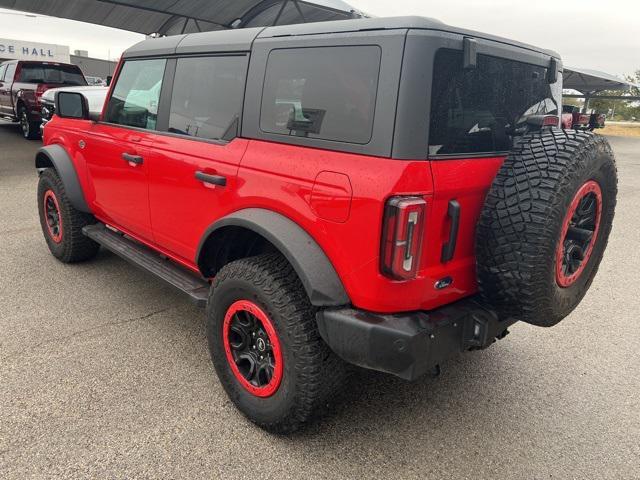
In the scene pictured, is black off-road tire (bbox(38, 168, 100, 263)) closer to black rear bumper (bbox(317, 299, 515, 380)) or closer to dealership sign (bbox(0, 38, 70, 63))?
black rear bumper (bbox(317, 299, 515, 380))

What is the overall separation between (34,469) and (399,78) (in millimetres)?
2233

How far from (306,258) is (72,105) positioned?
2765mm

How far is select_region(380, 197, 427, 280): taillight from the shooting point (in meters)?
1.82

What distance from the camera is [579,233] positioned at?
88.0 inches

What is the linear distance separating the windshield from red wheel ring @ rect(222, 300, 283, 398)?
39.9 feet

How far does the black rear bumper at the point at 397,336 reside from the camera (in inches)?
75.8

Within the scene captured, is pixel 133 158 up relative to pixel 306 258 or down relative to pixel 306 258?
up

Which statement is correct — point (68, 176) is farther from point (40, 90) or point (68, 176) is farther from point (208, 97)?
point (40, 90)

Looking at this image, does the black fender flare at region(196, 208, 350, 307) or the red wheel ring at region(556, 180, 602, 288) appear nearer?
the black fender flare at region(196, 208, 350, 307)

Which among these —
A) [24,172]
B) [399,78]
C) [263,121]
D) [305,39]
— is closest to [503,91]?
[399,78]

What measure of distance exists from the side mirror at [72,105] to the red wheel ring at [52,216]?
0.90 m

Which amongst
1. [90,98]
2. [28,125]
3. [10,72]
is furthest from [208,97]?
[10,72]

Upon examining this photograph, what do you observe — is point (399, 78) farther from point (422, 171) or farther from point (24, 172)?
point (24, 172)

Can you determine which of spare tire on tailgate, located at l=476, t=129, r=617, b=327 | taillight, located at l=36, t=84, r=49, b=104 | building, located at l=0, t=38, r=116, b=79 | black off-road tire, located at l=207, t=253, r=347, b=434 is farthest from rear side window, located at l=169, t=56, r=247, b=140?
building, located at l=0, t=38, r=116, b=79
